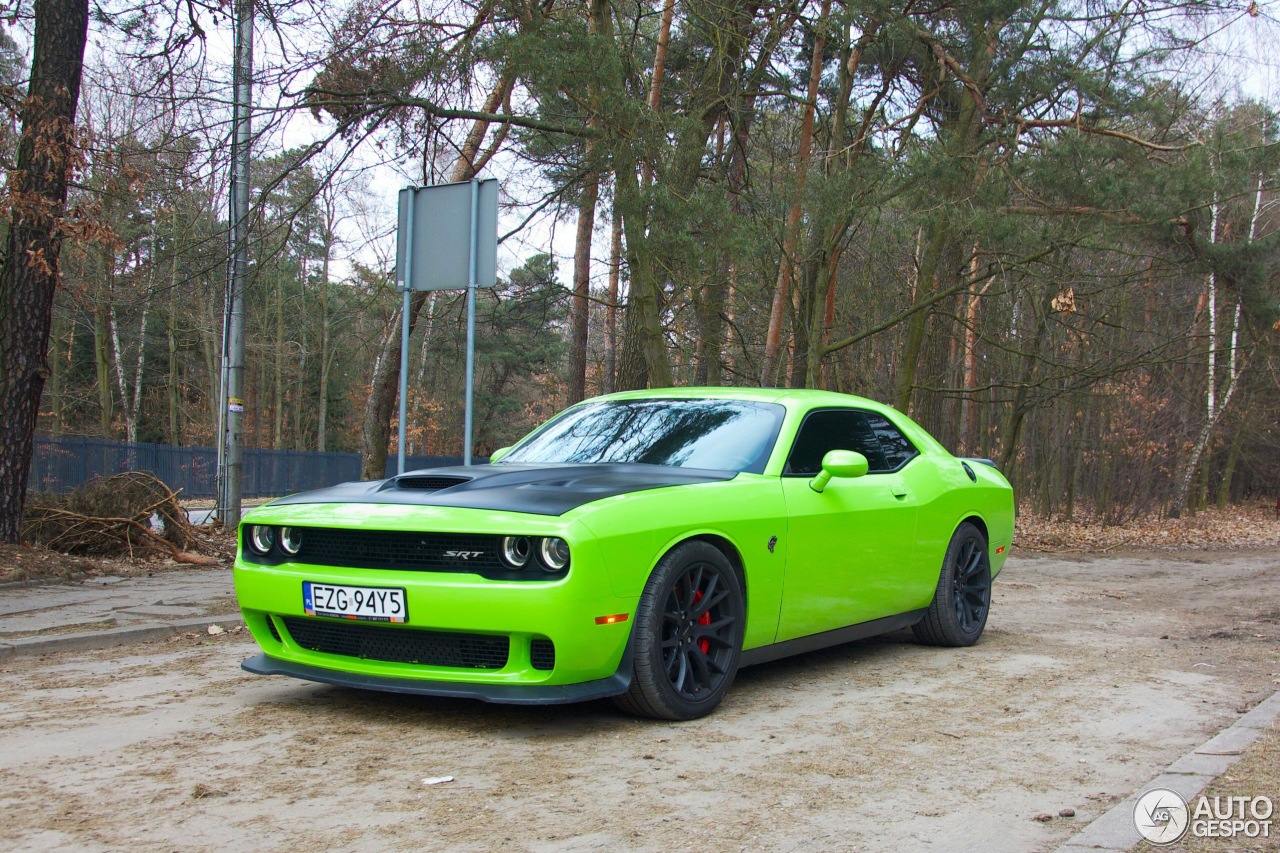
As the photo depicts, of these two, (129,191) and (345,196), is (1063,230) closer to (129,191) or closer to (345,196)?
(345,196)

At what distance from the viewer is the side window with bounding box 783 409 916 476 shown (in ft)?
18.8

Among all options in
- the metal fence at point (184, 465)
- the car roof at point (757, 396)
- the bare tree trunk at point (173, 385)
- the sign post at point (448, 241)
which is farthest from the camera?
the bare tree trunk at point (173, 385)

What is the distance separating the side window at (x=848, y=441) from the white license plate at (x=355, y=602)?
2.01 meters

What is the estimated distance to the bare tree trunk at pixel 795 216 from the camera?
1366cm

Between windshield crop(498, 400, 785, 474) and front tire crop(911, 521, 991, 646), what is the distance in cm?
166

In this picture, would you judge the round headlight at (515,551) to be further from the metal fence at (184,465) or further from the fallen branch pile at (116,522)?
the metal fence at (184,465)

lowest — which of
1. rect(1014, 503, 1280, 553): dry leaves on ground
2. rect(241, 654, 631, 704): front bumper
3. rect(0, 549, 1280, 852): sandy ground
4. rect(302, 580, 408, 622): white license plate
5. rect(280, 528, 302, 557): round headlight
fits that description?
rect(1014, 503, 1280, 553): dry leaves on ground

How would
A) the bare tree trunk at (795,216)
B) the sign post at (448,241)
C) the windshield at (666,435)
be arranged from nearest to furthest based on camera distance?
the windshield at (666,435), the sign post at (448,241), the bare tree trunk at (795,216)

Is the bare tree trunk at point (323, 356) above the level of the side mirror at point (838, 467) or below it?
above

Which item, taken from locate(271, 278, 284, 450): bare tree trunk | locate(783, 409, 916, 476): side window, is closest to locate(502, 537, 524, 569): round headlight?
locate(783, 409, 916, 476): side window

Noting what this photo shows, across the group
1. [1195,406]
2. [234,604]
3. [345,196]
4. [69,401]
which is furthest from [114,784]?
[69,401]

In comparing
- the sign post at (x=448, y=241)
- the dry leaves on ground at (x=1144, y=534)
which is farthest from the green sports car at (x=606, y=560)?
the dry leaves on ground at (x=1144, y=534)

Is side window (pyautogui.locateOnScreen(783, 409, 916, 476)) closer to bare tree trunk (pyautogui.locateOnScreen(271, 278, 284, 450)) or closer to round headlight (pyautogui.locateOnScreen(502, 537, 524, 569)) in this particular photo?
round headlight (pyautogui.locateOnScreen(502, 537, 524, 569))

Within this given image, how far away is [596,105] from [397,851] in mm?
9932
